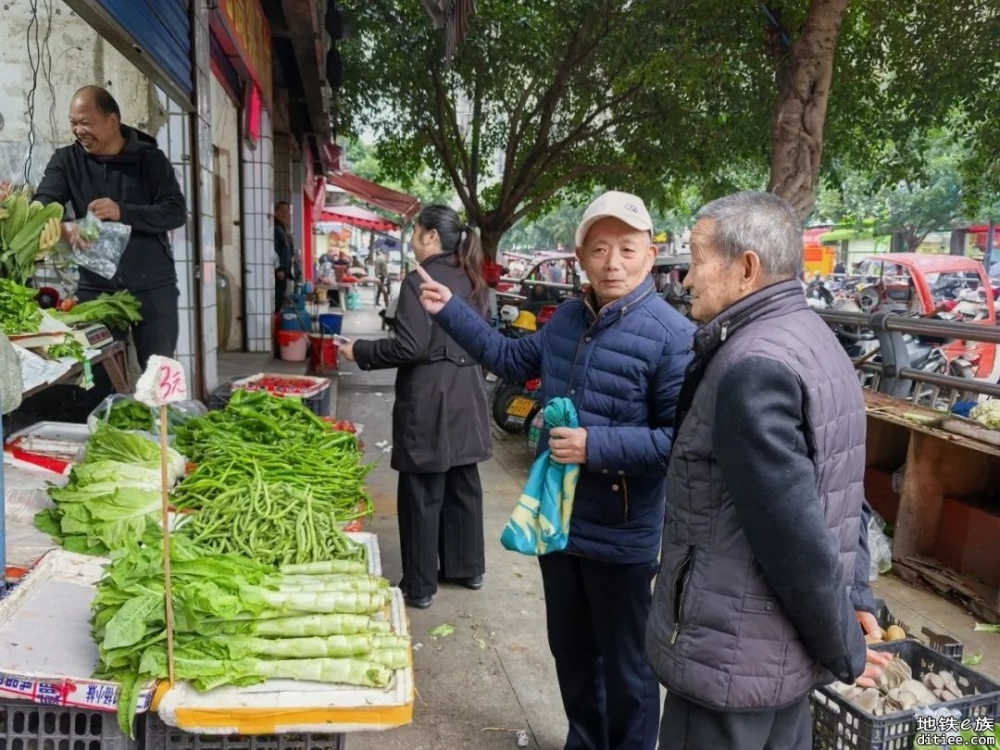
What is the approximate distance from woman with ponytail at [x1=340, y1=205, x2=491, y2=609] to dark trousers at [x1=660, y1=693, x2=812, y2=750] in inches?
94.5

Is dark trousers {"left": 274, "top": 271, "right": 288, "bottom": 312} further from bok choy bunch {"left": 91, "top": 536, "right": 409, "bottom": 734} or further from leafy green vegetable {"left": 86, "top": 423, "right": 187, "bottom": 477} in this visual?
bok choy bunch {"left": 91, "top": 536, "right": 409, "bottom": 734}

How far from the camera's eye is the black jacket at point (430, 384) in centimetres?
407

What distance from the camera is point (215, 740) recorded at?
2064mm

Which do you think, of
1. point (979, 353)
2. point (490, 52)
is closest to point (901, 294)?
point (979, 353)

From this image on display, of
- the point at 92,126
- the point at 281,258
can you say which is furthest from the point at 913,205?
the point at 92,126

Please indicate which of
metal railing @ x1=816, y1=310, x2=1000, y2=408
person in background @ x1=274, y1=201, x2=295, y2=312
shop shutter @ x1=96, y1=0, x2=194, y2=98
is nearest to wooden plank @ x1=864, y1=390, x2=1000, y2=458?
metal railing @ x1=816, y1=310, x2=1000, y2=408

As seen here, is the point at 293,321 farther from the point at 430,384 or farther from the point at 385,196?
the point at 385,196

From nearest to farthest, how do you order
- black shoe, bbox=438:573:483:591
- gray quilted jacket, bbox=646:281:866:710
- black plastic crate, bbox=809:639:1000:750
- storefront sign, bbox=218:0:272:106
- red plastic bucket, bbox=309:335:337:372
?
1. gray quilted jacket, bbox=646:281:866:710
2. black plastic crate, bbox=809:639:1000:750
3. black shoe, bbox=438:573:483:591
4. storefront sign, bbox=218:0:272:106
5. red plastic bucket, bbox=309:335:337:372

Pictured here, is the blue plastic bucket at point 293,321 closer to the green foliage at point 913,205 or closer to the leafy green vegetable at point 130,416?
the leafy green vegetable at point 130,416

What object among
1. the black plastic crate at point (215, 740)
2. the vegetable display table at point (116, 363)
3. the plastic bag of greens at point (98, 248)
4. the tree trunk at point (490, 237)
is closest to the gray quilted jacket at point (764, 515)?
the black plastic crate at point (215, 740)

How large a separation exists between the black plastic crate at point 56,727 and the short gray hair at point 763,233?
187 cm

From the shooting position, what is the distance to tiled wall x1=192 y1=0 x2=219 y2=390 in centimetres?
555

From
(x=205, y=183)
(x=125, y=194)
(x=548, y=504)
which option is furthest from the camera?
(x=205, y=183)

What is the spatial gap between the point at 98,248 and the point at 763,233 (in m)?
3.60
